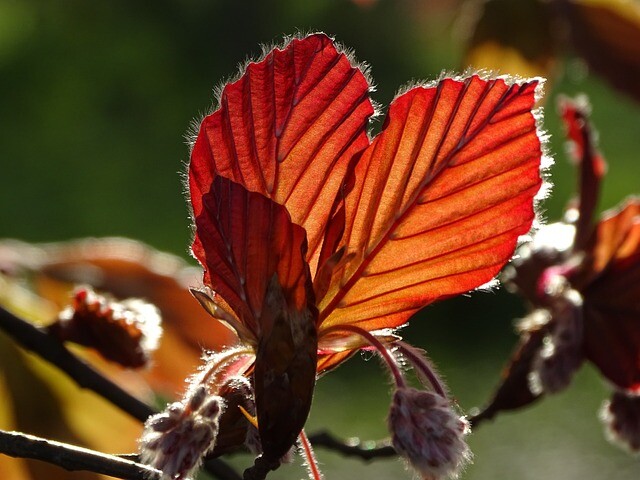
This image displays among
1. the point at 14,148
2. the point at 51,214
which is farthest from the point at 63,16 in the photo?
the point at 51,214

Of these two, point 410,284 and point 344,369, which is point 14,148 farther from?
point 410,284

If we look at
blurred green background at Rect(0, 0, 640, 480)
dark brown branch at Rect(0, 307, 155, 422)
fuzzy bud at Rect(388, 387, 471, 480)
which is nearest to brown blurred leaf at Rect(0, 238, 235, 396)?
dark brown branch at Rect(0, 307, 155, 422)

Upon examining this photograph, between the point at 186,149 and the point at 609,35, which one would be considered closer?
the point at 609,35

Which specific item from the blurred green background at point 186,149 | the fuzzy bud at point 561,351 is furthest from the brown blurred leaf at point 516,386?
the blurred green background at point 186,149

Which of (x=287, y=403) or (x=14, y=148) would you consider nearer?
(x=287, y=403)

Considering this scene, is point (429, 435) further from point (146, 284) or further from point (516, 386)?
point (146, 284)

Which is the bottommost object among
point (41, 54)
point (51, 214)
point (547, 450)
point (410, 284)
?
point (547, 450)

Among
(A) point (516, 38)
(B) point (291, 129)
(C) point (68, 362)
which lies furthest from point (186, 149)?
(B) point (291, 129)
